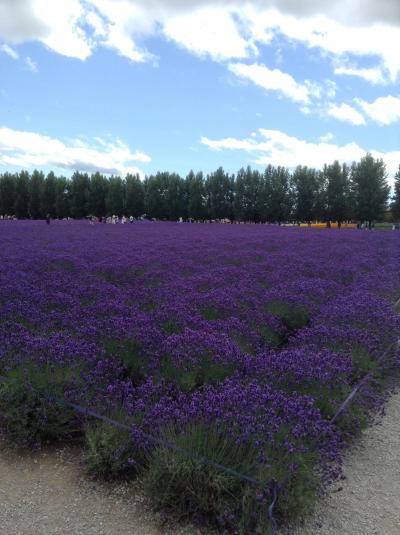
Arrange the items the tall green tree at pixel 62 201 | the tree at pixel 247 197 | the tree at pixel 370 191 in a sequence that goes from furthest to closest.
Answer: the tall green tree at pixel 62 201 → the tree at pixel 247 197 → the tree at pixel 370 191

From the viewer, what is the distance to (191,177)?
7525 cm

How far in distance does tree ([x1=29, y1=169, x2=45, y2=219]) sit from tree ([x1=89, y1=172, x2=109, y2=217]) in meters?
10.5

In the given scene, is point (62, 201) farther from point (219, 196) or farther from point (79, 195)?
point (219, 196)

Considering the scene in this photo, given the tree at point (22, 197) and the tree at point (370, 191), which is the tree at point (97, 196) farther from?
the tree at point (370, 191)

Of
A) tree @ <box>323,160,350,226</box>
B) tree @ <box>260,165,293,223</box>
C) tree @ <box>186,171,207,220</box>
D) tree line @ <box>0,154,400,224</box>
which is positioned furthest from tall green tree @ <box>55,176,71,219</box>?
tree @ <box>323,160,350,226</box>

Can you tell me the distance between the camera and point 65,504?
2865 millimetres

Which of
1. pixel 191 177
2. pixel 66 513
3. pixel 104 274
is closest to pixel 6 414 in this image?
pixel 66 513

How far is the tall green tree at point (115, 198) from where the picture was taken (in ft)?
237

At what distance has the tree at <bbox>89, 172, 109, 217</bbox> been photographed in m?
74.9

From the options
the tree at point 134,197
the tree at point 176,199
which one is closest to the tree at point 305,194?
the tree at point 176,199

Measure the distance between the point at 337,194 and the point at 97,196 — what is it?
125ft

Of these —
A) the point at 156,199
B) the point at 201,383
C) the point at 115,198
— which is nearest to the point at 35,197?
the point at 115,198

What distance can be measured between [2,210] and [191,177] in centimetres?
3633

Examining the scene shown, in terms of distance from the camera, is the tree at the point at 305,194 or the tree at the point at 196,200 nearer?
the tree at the point at 305,194
